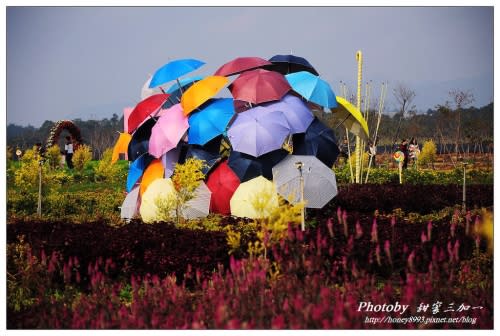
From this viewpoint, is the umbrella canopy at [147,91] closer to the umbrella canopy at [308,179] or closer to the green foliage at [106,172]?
the umbrella canopy at [308,179]

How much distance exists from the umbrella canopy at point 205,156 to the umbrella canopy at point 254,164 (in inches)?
13.2

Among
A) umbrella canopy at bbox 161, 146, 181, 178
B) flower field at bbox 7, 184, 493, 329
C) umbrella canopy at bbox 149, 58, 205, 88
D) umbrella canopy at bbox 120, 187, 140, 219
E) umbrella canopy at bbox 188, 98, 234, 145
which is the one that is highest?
umbrella canopy at bbox 149, 58, 205, 88

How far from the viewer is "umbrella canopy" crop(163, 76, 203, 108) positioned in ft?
29.1

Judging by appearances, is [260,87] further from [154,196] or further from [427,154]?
[427,154]

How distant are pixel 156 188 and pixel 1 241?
2585 millimetres

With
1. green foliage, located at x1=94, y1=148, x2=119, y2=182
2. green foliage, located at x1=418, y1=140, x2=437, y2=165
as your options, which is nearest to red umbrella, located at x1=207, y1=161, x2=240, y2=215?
green foliage, located at x1=94, y1=148, x2=119, y2=182

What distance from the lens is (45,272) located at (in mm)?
5547

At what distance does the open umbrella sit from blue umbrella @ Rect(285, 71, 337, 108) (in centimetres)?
46

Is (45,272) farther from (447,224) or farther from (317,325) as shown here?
(447,224)

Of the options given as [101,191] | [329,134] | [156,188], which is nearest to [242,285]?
[156,188]

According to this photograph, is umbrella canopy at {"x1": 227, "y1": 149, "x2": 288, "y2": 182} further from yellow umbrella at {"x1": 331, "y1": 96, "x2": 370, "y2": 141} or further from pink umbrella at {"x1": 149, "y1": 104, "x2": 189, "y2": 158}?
yellow umbrella at {"x1": 331, "y1": 96, "x2": 370, "y2": 141}

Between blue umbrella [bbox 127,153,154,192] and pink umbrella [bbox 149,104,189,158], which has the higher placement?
pink umbrella [bbox 149,104,189,158]

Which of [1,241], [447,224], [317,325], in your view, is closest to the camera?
[317,325]

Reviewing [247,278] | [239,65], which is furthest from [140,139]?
[247,278]
